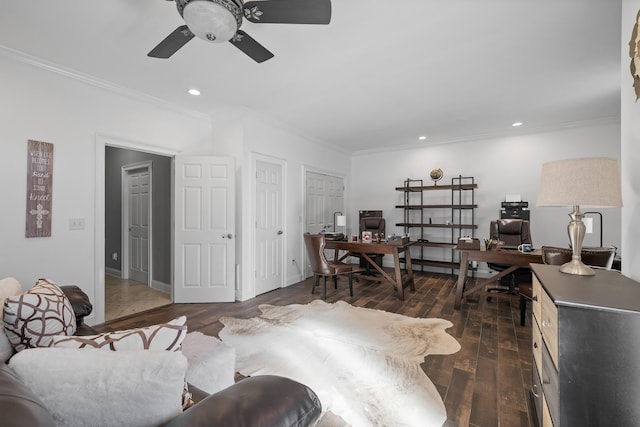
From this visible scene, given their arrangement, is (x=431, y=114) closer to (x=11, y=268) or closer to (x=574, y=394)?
(x=574, y=394)

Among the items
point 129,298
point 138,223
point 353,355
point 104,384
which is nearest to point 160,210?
point 138,223

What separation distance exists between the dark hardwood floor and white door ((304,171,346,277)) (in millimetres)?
1177

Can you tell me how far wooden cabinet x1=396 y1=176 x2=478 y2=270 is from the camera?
5109 millimetres

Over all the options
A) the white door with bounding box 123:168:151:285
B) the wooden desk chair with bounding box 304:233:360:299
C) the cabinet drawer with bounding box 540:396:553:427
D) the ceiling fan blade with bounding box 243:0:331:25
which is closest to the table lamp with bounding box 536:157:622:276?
the cabinet drawer with bounding box 540:396:553:427

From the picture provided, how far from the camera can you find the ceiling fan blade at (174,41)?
1.78 meters

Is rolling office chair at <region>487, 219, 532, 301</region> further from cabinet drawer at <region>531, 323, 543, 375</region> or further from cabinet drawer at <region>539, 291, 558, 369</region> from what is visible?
cabinet drawer at <region>539, 291, 558, 369</region>

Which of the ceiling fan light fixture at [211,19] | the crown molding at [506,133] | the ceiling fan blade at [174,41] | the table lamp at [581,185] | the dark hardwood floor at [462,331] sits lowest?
the dark hardwood floor at [462,331]

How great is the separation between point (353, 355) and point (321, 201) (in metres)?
3.62

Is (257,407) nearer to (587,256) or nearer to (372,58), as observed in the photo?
(372,58)

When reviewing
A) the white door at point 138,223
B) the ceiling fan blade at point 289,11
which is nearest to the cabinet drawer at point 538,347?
the ceiling fan blade at point 289,11

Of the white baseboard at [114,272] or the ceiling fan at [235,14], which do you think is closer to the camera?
the ceiling fan at [235,14]

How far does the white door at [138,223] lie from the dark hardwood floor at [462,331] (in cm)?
156

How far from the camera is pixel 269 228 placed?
434cm

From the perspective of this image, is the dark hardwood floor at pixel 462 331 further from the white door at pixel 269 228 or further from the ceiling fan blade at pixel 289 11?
the ceiling fan blade at pixel 289 11
